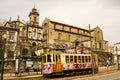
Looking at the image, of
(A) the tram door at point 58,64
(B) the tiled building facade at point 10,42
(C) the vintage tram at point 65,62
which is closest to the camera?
(C) the vintage tram at point 65,62

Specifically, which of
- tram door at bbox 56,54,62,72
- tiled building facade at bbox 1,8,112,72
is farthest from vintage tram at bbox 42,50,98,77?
tiled building facade at bbox 1,8,112,72

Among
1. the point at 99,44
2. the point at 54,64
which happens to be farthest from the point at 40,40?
the point at 54,64

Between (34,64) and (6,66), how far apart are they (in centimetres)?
574

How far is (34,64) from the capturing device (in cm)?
3306

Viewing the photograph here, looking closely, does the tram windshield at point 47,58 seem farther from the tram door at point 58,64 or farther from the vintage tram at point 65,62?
the tram door at point 58,64

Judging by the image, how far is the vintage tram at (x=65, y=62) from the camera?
68.7 ft

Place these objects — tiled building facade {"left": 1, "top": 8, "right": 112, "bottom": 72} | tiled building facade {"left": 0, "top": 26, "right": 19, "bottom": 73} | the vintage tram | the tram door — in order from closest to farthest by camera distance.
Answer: the vintage tram < the tram door < tiled building facade {"left": 0, "top": 26, "right": 19, "bottom": 73} < tiled building facade {"left": 1, "top": 8, "right": 112, "bottom": 72}

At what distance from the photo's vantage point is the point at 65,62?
22.2m

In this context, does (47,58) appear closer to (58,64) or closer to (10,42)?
(58,64)

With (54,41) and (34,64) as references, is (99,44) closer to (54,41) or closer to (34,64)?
(54,41)

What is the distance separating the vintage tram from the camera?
2094 centimetres

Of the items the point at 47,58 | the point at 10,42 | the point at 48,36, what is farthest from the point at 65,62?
the point at 48,36

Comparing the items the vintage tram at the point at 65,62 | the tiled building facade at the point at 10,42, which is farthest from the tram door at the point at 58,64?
the tiled building facade at the point at 10,42

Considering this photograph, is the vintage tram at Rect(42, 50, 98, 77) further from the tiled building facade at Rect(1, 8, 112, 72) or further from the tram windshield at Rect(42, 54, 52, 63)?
the tiled building facade at Rect(1, 8, 112, 72)
